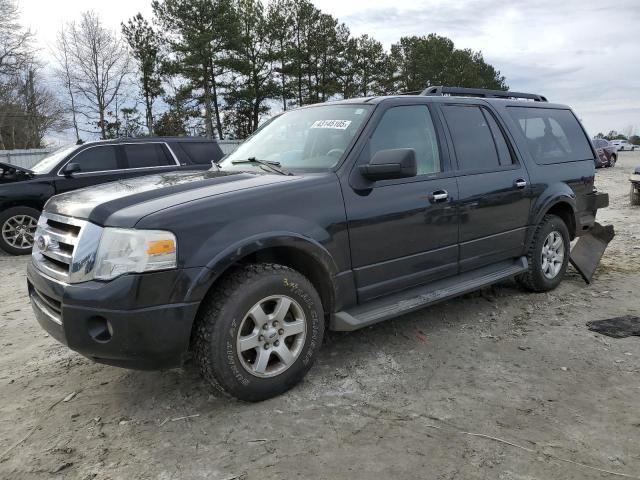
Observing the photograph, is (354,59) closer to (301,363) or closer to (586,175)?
(586,175)

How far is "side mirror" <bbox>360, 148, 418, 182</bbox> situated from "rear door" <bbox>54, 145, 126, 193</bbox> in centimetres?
631

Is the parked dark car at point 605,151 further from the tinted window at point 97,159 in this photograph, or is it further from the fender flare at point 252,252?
the fender flare at point 252,252

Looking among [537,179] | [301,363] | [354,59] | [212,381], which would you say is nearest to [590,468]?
[301,363]

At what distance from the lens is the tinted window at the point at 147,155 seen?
28.7ft

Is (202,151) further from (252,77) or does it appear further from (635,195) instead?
(252,77)

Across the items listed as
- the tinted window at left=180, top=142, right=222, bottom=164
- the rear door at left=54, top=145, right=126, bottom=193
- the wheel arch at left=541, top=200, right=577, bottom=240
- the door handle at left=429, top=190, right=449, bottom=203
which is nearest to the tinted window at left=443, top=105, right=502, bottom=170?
the door handle at left=429, top=190, right=449, bottom=203

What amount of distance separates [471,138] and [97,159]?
6458mm

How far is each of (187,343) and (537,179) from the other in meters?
3.67

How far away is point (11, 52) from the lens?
33.2m

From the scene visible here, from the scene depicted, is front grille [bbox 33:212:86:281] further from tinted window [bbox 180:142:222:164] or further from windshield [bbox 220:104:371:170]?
tinted window [bbox 180:142:222:164]

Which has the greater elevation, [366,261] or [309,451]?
[366,261]

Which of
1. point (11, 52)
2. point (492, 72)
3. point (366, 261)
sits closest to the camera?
point (366, 261)

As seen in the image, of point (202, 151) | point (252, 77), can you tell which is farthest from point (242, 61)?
point (202, 151)

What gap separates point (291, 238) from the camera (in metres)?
3.05
